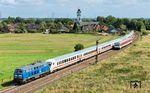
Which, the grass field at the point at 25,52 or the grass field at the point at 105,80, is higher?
the grass field at the point at 105,80

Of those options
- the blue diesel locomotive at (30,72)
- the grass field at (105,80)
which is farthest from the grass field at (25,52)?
the grass field at (105,80)

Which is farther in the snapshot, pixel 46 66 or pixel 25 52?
pixel 25 52

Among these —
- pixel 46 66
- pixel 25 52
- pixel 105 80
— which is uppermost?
pixel 46 66

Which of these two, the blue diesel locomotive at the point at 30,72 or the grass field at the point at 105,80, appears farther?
the blue diesel locomotive at the point at 30,72

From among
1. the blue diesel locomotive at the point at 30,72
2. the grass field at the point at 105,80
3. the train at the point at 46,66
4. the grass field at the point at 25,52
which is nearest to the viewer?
the grass field at the point at 105,80

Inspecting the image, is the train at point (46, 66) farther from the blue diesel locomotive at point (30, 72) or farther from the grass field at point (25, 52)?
the grass field at point (25, 52)

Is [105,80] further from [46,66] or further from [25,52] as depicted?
[25,52]

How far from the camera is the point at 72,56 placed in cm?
6731

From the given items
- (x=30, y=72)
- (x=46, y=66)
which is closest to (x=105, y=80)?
(x=30, y=72)

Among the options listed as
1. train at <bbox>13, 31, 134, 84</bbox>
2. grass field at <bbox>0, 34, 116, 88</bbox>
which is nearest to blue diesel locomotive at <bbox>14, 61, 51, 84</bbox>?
train at <bbox>13, 31, 134, 84</bbox>

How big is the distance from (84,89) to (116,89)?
3.72 m

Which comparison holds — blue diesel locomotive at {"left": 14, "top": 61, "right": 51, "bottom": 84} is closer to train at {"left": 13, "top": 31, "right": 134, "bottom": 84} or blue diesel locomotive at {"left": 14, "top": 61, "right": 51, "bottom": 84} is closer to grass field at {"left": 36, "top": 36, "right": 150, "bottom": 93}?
train at {"left": 13, "top": 31, "right": 134, "bottom": 84}

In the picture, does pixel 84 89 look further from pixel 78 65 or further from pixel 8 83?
pixel 78 65

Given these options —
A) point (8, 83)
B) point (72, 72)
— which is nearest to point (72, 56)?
point (72, 72)
